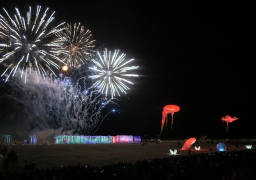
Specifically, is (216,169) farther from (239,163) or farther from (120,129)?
(120,129)

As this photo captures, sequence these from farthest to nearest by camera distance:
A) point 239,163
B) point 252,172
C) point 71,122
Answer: point 71,122
point 239,163
point 252,172

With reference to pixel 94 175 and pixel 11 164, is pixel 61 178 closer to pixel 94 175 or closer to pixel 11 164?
pixel 94 175

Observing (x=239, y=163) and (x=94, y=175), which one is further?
(x=239, y=163)

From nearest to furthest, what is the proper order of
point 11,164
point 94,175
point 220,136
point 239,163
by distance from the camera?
point 94,175 → point 239,163 → point 11,164 → point 220,136

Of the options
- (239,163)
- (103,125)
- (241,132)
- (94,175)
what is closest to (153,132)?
(103,125)

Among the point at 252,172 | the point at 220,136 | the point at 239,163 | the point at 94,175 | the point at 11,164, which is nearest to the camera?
the point at 94,175

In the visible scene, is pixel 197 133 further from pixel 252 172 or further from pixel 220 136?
pixel 252 172

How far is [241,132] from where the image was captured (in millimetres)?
81750

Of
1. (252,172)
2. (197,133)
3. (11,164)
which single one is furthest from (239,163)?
(197,133)

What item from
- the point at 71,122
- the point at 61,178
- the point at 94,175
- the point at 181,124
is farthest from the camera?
the point at 181,124

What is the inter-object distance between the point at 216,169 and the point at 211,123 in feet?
245

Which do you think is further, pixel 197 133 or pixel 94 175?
pixel 197 133

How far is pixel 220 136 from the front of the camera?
80625 mm

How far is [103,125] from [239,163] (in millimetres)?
73003
